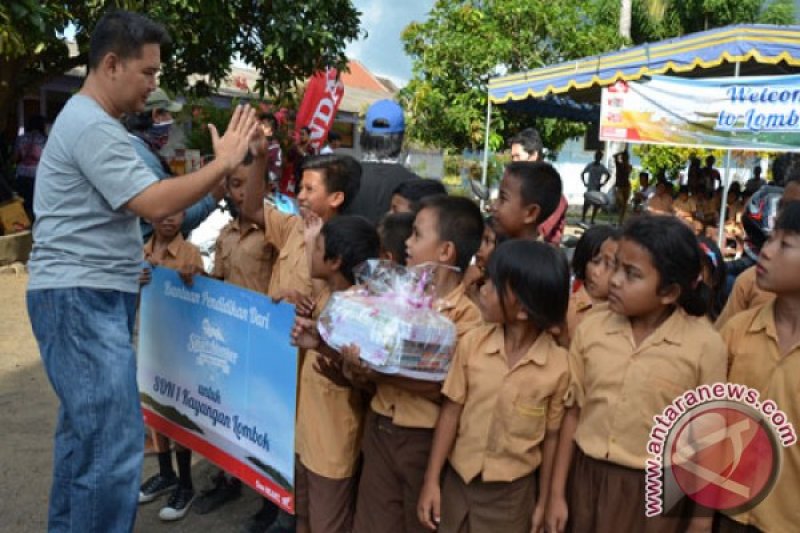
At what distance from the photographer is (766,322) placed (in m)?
1.99

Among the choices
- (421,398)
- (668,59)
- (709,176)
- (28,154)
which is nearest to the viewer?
(421,398)

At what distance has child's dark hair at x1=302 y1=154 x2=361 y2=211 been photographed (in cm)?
304

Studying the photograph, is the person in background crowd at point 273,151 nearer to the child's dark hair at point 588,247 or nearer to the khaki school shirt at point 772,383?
the child's dark hair at point 588,247

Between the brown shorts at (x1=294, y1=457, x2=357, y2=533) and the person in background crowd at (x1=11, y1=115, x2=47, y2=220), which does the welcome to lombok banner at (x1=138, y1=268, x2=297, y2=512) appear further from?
the person in background crowd at (x1=11, y1=115, x2=47, y2=220)

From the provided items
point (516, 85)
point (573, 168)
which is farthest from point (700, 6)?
point (516, 85)

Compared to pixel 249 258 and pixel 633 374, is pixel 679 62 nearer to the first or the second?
pixel 249 258

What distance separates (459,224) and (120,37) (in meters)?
1.31

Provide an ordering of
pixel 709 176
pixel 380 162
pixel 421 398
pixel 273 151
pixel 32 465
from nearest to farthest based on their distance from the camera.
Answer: pixel 421 398 < pixel 32 465 < pixel 380 162 < pixel 273 151 < pixel 709 176

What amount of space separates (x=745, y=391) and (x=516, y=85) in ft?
30.1

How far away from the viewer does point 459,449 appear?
84.7 inches

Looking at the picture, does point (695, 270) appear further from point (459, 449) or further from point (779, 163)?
point (779, 163)

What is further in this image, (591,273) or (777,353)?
(591,273)

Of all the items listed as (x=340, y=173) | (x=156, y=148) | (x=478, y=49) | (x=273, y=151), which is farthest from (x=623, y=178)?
(x=340, y=173)

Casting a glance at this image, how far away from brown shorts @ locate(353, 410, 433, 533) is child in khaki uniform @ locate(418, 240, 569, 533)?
11 cm
